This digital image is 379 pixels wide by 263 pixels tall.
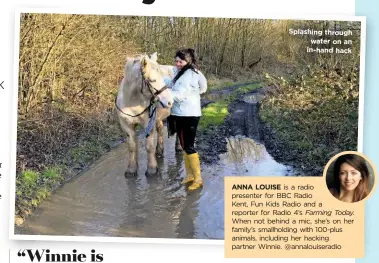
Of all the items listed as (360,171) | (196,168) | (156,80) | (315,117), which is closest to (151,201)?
(196,168)

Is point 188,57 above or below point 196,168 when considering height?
above

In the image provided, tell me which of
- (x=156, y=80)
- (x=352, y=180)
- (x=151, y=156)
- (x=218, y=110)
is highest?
(x=156, y=80)

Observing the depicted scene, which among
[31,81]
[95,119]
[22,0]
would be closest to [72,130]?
[95,119]

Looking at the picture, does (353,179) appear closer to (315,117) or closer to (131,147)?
(315,117)

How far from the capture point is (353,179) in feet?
9.57

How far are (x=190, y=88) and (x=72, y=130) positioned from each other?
2.40 feet

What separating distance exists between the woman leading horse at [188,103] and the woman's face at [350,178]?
2.62ft

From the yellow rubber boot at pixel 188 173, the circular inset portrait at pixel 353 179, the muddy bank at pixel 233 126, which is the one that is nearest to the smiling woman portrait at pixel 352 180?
the circular inset portrait at pixel 353 179

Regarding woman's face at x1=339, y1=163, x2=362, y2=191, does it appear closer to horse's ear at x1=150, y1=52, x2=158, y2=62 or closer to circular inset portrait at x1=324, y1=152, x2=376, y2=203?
circular inset portrait at x1=324, y1=152, x2=376, y2=203

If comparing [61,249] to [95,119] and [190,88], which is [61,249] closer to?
[95,119]

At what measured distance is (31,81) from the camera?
298cm

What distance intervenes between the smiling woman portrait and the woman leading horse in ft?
2.48

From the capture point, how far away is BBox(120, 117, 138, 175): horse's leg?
10.0ft

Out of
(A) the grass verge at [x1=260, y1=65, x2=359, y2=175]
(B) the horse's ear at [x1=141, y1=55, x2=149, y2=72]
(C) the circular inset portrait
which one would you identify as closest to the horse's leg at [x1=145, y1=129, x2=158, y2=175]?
(B) the horse's ear at [x1=141, y1=55, x2=149, y2=72]
